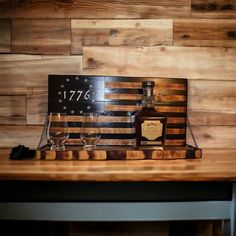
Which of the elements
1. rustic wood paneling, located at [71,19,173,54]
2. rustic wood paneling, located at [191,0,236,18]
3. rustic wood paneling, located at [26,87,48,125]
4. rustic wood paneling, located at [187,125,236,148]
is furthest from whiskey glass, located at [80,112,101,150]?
rustic wood paneling, located at [191,0,236,18]

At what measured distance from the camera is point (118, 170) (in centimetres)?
105

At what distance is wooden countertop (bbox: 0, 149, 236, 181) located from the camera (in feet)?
3.31

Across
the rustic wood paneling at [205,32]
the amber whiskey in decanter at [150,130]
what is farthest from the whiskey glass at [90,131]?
the rustic wood paneling at [205,32]

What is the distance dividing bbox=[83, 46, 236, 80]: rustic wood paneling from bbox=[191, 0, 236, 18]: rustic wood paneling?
7.0 inches

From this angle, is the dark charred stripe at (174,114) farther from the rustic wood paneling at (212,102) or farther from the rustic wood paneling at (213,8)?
the rustic wood paneling at (213,8)

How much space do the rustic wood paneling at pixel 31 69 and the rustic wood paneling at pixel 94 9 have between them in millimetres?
218

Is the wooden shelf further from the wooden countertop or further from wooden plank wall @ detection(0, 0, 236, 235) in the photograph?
wooden plank wall @ detection(0, 0, 236, 235)

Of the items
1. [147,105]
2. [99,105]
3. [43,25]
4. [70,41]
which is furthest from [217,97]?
[43,25]

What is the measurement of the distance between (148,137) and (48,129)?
0.43m

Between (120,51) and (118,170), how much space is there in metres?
0.75

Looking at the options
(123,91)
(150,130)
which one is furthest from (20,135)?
(150,130)

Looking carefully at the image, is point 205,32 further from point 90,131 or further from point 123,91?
point 90,131

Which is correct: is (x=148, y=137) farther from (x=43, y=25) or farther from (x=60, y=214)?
(x=43, y=25)

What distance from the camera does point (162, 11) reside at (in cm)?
161
